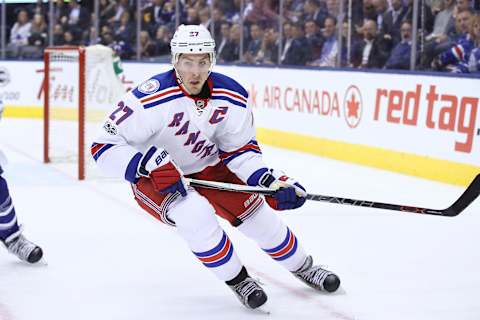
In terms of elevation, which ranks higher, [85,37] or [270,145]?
[85,37]

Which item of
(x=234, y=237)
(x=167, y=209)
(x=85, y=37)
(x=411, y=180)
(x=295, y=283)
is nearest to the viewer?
(x=167, y=209)

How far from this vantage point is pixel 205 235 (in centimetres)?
292

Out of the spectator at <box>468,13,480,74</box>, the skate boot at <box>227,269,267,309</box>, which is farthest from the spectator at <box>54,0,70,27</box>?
the skate boot at <box>227,269,267,309</box>

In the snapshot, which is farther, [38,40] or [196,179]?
[38,40]

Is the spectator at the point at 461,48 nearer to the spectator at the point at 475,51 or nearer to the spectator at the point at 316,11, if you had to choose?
the spectator at the point at 475,51

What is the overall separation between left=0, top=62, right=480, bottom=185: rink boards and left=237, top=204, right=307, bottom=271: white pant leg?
119 inches

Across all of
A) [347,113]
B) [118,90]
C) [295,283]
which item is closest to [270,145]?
[347,113]

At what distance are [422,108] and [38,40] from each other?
6689 millimetres

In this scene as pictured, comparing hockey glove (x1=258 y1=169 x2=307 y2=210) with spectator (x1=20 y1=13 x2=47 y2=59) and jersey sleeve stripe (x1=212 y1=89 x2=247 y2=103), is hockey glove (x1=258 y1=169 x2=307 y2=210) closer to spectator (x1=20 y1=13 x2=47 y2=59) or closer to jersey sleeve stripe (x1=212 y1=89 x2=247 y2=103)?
jersey sleeve stripe (x1=212 y1=89 x2=247 y2=103)

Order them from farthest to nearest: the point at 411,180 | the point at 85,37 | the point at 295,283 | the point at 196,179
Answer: the point at 85,37
the point at 411,180
the point at 295,283
the point at 196,179

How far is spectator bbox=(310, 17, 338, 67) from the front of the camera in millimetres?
7855

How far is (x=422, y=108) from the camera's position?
6473 mm

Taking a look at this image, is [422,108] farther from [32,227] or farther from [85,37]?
[85,37]

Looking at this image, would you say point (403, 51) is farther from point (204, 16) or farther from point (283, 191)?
point (283, 191)
